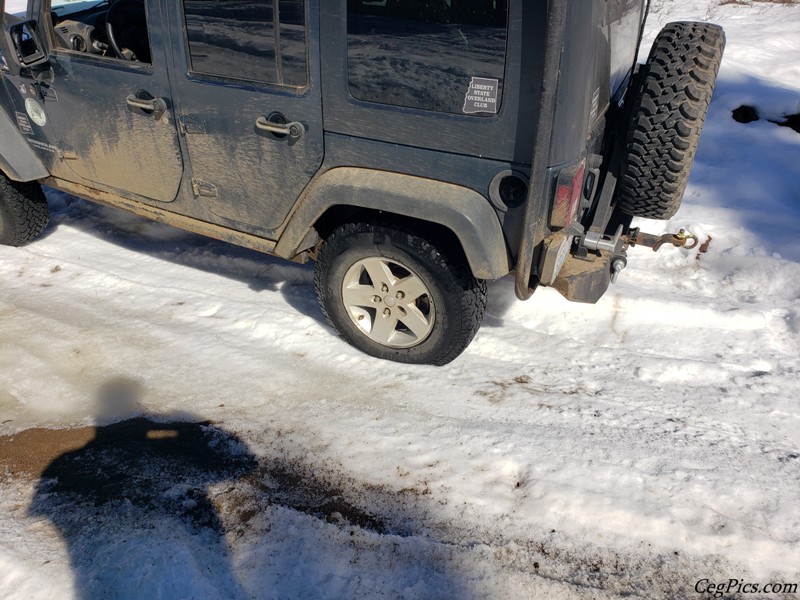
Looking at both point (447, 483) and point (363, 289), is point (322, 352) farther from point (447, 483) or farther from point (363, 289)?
point (447, 483)

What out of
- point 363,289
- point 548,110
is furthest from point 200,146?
point 548,110

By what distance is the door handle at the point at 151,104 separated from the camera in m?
3.29

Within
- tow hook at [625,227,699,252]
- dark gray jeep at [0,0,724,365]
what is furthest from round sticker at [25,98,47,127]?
tow hook at [625,227,699,252]

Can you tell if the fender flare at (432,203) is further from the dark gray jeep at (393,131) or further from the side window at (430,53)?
the side window at (430,53)

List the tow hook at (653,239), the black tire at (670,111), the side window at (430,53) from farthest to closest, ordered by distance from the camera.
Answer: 1. the tow hook at (653,239)
2. the black tire at (670,111)
3. the side window at (430,53)

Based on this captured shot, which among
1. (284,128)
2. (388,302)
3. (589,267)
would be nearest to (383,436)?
(388,302)

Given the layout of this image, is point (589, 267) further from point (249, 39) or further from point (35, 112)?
point (35, 112)

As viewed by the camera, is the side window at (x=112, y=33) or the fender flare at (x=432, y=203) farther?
the side window at (x=112, y=33)

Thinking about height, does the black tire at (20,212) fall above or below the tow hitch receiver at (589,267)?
below

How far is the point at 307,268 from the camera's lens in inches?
172

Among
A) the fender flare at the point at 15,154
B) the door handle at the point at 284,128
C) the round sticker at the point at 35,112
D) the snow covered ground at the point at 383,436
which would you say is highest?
the door handle at the point at 284,128

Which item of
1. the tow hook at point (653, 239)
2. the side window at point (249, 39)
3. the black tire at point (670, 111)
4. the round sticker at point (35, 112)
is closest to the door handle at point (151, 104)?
the side window at point (249, 39)

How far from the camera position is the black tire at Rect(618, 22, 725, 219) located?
2.79 metres

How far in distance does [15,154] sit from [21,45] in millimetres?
743
